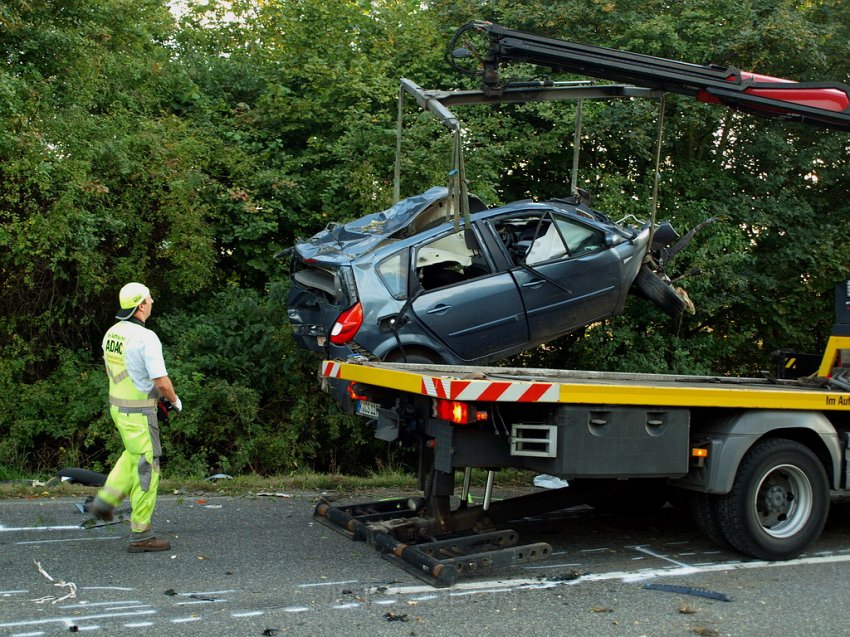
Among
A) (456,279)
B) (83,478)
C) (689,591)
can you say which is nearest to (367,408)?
(456,279)

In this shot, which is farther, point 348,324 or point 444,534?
point 348,324

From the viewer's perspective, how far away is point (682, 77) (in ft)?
26.4

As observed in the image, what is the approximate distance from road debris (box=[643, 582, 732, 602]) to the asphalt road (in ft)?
0.06

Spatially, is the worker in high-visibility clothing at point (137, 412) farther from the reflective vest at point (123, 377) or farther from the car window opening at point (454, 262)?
the car window opening at point (454, 262)

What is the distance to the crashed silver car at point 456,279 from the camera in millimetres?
7836

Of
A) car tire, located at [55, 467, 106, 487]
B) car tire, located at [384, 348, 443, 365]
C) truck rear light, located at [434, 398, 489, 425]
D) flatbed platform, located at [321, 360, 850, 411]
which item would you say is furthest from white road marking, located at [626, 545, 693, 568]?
car tire, located at [55, 467, 106, 487]

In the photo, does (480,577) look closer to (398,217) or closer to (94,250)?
(398,217)

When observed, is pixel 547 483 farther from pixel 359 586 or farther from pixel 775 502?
pixel 359 586

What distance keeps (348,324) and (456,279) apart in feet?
3.95

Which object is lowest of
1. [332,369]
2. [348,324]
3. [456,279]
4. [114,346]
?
[332,369]

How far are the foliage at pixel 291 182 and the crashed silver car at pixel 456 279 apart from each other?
1.78 metres

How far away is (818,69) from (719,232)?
10.3ft

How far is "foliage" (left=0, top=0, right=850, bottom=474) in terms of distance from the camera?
30.7ft

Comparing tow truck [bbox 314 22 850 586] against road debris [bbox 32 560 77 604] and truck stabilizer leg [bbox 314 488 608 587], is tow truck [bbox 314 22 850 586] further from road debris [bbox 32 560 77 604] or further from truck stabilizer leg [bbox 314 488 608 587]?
road debris [bbox 32 560 77 604]
